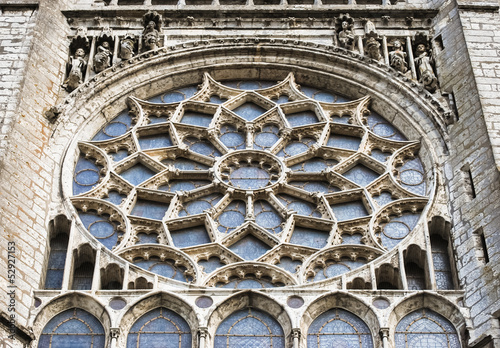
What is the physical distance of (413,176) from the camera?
23656 millimetres

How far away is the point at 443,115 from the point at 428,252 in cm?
363

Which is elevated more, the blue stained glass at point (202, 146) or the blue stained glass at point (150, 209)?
the blue stained glass at point (202, 146)

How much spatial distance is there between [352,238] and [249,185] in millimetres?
2383

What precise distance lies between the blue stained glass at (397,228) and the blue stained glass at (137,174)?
4.73 meters

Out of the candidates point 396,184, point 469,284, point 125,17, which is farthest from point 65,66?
point 469,284

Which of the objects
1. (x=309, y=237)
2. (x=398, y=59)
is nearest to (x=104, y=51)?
(x=398, y=59)

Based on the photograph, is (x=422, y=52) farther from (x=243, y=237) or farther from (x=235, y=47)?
(x=243, y=237)

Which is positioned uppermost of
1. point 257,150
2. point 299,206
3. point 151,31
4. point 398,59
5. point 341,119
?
point 151,31

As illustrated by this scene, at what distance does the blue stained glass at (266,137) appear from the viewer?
24.5m

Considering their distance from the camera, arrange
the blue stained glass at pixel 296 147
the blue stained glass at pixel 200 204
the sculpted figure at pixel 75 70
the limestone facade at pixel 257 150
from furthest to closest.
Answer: the sculpted figure at pixel 75 70
the blue stained glass at pixel 296 147
the blue stained glass at pixel 200 204
the limestone facade at pixel 257 150

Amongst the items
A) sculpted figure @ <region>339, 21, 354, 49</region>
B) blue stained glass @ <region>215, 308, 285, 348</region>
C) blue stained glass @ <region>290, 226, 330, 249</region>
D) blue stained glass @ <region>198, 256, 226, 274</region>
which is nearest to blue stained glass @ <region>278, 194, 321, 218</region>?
blue stained glass @ <region>290, 226, 330, 249</region>

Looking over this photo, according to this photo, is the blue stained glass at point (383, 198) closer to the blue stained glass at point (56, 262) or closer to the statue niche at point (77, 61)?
the blue stained glass at point (56, 262)

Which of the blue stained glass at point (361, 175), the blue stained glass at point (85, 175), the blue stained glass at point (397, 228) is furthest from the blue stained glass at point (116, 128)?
the blue stained glass at point (397, 228)

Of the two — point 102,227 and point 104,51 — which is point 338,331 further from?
point 104,51
